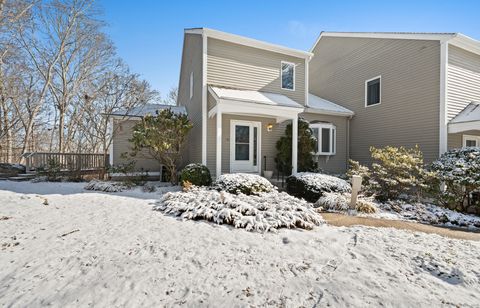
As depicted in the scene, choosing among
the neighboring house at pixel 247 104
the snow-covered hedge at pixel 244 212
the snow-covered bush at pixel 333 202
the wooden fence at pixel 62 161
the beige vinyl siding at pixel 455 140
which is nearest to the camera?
the snow-covered hedge at pixel 244 212

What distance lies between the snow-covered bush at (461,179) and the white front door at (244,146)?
620 cm

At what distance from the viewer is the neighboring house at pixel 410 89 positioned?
848cm

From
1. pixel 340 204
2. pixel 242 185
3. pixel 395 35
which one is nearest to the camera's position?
pixel 340 204

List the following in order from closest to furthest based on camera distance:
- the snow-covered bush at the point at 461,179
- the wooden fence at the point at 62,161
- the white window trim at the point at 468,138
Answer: the snow-covered bush at the point at 461,179
the white window trim at the point at 468,138
the wooden fence at the point at 62,161

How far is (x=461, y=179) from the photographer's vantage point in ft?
20.4

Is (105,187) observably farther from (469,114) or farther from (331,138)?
(469,114)

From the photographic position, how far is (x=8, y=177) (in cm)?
923

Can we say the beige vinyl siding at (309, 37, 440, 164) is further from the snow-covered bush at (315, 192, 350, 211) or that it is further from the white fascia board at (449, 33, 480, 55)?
the snow-covered bush at (315, 192, 350, 211)

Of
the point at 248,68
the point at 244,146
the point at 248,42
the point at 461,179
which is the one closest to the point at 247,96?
the point at 248,68

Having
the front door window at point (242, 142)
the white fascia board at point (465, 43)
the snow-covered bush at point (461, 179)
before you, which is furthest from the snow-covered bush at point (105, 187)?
the white fascia board at point (465, 43)

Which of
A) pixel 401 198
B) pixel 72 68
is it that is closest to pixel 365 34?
pixel 401 198

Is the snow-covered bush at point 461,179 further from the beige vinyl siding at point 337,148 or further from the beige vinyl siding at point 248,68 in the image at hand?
the beige vinyl siding at point 248,68

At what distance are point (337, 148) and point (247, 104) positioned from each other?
6.21 meters

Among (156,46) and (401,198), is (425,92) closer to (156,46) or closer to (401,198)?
(401,198)
